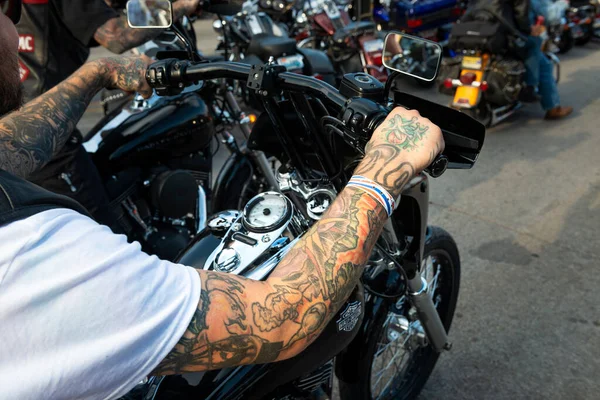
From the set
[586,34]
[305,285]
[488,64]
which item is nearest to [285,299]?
[305,285]

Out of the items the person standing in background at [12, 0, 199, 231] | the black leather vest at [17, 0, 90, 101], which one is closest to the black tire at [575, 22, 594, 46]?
the person standing in background at [12, 0, 199, 231]

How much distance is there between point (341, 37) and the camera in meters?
7.23

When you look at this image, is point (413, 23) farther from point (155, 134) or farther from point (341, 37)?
point (155, 134)

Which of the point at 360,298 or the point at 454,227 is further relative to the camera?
the point at 454,227

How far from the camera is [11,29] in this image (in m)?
1.09

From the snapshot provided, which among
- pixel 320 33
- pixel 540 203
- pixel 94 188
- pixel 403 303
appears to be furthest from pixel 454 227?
pixel 320 33

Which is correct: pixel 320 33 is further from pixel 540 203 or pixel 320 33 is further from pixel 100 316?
pixel 100 316

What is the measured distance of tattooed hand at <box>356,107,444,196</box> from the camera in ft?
3.73

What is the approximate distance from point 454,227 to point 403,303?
2006 mm

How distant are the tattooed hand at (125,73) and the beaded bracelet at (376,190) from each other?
1.08 metres

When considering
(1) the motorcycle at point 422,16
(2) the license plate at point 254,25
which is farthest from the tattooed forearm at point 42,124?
(1) the motorcycle at point 422,16

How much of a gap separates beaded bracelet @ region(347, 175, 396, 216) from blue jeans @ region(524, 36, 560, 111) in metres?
5.45

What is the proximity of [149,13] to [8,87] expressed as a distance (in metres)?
0.87

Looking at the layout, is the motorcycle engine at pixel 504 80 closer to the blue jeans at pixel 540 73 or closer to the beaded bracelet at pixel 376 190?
the blue jeans at pixel 540 73
